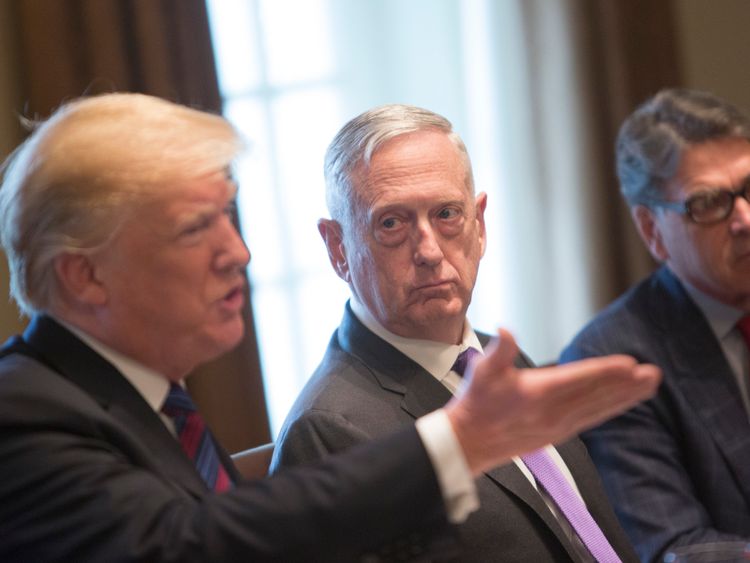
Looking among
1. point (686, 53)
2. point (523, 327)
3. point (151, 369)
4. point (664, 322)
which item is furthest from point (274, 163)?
point (151, 369)

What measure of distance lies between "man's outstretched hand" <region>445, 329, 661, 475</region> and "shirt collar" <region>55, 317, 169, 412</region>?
449 millimetres

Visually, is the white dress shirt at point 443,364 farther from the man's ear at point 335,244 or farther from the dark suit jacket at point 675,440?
the dark suit jacket at point 675,440

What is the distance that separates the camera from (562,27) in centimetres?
418

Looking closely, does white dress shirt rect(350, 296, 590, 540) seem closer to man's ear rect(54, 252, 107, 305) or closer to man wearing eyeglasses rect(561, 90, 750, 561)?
man wearing eyeglasses rect(561, 90, 750, 561)

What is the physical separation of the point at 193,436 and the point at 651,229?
167 cm

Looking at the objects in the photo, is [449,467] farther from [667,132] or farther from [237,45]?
[237,45]

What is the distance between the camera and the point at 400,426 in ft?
6.68

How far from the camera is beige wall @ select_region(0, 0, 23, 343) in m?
3.06

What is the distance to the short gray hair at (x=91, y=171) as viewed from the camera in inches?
56.4

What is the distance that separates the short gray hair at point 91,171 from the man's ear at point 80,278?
2cm

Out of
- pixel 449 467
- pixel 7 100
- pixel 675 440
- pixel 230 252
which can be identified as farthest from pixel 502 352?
pixel 7 100

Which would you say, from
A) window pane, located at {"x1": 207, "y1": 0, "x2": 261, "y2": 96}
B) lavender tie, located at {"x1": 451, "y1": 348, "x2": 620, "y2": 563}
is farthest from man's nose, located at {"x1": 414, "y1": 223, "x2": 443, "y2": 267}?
window pane, located at {"x1": 207, "y1": 0, "x2": 261, "y2": 96}

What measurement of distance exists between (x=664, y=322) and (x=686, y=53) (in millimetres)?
2092

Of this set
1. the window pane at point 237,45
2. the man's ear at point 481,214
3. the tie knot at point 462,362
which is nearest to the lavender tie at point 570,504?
the tie knot at point 462,362
